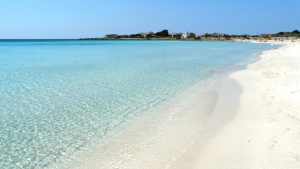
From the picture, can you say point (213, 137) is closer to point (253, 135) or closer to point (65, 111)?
point (253, 135)

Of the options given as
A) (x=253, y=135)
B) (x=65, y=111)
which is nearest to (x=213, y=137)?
(x=253, y=135)

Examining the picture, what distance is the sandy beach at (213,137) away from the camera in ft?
15.6

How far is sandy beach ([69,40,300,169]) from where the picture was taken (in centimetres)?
475

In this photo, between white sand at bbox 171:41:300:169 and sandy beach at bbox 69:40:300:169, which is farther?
sandy beach at bbox 69:40:300:169

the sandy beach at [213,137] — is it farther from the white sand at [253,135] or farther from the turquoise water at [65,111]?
the turquoise water at [65,111]

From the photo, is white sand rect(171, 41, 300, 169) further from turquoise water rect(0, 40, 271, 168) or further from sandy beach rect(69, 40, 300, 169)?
turquoise water rect(0, 40, 271, 168)

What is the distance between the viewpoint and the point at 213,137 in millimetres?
5910

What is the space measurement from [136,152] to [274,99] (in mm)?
6395

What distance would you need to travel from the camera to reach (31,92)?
1100 cm

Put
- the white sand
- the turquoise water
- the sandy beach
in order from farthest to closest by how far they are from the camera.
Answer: the turquoise water < the sandy beach < the white sand

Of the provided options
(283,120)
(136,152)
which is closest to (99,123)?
(136,152)

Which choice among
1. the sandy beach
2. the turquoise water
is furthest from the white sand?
the turquoise water

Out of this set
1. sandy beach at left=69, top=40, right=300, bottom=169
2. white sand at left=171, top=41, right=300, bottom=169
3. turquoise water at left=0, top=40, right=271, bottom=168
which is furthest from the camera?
turquoise water at left=0, top=40, right=271, bottom=168

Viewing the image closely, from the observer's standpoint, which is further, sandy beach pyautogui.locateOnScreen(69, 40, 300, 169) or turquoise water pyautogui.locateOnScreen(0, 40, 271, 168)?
turquoise water pyautogui.locateOnScreen(0, 40, 271, 168)
